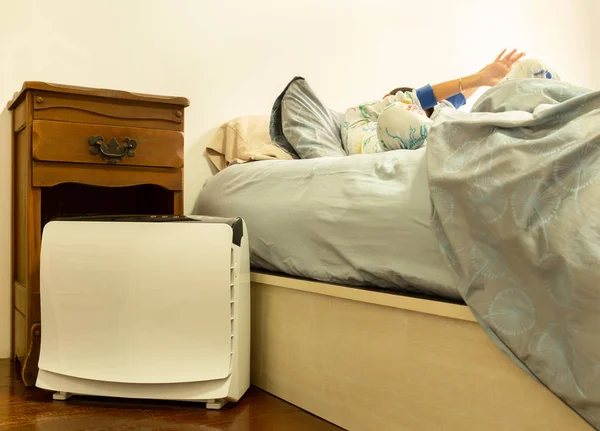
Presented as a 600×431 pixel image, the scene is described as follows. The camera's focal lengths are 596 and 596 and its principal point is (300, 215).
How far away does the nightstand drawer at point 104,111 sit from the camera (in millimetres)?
1497

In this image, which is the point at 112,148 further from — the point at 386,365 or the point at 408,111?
the point at 386,365

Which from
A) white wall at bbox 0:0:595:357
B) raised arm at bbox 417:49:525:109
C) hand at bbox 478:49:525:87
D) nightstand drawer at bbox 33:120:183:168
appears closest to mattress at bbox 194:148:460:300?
nightstand drawer at bbox 33:120:183:168

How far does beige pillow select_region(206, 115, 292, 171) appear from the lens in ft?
6.40

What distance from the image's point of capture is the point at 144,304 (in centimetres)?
132

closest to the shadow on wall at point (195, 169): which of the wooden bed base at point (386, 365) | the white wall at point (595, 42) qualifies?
the wooden bed base at point (386, 365)

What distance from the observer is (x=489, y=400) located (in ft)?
3.09

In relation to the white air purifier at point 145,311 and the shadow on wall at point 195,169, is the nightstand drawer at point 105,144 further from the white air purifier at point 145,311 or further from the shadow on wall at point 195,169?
the shadow on wall at point 195,169

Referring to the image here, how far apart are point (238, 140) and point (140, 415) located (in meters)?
1.02

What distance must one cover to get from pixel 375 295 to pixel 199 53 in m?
1.31

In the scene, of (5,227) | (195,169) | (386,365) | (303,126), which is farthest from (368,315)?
(5,227)

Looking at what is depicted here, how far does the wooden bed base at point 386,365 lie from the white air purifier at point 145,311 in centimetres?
14

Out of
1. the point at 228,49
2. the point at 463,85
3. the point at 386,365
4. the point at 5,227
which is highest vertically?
the point at 228,49

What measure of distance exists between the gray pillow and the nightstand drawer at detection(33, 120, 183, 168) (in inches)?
13.7

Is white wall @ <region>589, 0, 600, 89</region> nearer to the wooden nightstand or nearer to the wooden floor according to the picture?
the wooden nightstand
